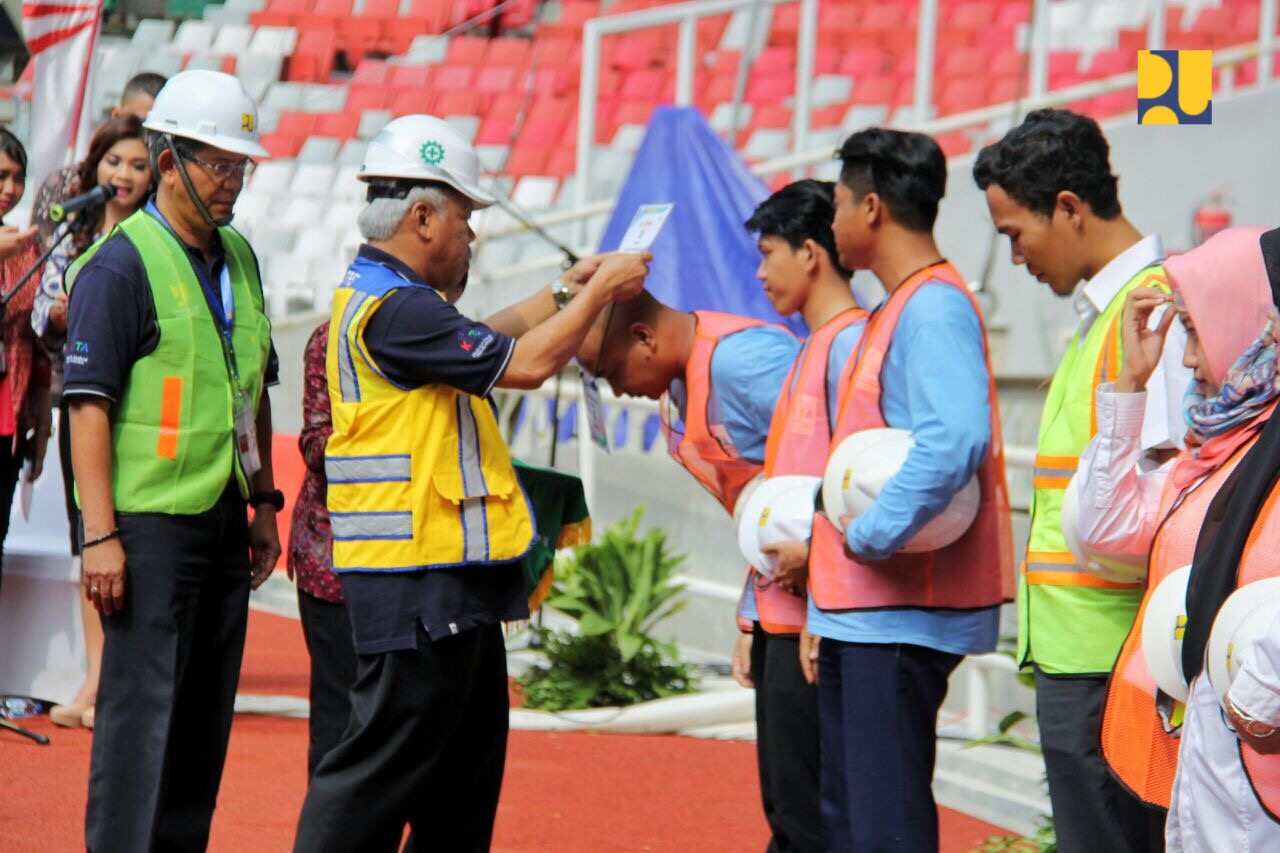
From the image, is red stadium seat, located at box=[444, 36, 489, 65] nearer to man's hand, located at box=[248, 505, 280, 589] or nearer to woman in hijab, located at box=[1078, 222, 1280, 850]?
man's hand, located at box=[248, 505, 280, 589]

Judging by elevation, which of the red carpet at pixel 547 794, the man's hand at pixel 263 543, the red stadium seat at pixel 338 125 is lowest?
the red carpet at pixel 547 794

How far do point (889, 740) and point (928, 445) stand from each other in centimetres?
59

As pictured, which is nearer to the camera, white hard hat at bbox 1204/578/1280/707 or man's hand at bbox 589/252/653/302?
white hard hat at bbox 1204/578/1280/707

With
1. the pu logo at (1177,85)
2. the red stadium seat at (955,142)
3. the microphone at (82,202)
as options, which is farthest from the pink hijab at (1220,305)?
the red stadium seat at (955,142)

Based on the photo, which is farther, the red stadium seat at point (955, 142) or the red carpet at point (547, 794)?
the red stadium seat at point (955, 142)

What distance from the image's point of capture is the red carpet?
534 cm

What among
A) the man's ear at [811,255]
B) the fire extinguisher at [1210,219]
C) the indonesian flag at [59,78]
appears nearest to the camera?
the man's ear at [811,255]

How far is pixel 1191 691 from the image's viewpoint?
8.86ft

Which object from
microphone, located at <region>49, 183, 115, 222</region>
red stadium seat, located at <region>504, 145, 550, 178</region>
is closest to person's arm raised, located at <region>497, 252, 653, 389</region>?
microphone, located at <region>49, 183, 115, 222</region>

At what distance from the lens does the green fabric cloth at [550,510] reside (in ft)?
13.3

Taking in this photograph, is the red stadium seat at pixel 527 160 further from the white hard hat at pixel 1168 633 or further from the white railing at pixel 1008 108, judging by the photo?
the white hard hat at pixel 1168 633

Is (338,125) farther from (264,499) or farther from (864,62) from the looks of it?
(264,499)

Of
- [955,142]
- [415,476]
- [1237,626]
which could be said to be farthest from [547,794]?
[955,142]

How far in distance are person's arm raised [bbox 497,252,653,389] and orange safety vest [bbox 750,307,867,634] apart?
0.46 meters
